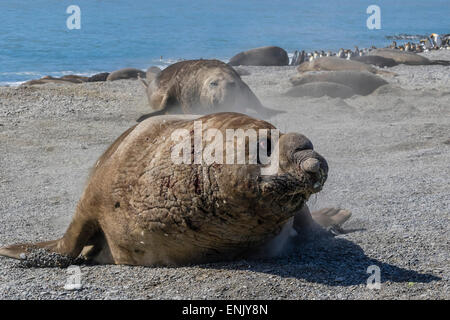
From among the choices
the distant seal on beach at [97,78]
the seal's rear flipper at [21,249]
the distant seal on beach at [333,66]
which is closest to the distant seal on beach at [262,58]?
the distant seal on beach at [333,66]

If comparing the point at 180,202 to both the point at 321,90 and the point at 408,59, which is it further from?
the point at 408,59

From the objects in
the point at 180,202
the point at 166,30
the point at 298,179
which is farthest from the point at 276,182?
the point at 166,30

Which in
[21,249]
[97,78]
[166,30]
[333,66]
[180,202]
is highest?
[166,30]

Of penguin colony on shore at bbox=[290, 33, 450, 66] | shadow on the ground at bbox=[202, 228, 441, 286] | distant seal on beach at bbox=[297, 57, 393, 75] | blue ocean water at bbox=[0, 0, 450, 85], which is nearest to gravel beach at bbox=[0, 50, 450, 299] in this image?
shadow on the ground at bbox=[202, 228, 441, 286]

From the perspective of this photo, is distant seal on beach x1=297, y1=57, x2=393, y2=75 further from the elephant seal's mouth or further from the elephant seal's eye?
the elephant seal's mouth

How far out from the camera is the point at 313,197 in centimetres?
544

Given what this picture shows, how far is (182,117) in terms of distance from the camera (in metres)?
3.99

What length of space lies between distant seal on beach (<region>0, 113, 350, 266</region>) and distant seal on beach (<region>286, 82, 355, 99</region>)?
8.04 meters

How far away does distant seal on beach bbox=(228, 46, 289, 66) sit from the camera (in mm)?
19188

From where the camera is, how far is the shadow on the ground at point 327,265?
3379mm

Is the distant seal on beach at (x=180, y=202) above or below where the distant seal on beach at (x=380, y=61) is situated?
below

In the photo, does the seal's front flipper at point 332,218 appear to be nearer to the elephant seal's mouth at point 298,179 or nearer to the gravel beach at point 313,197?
the gravel beach at point 313,197

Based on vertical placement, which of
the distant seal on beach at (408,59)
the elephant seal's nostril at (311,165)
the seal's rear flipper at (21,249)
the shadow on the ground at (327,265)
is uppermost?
the distant seal on beach at (408,59)

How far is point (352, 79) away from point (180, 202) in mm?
9904
